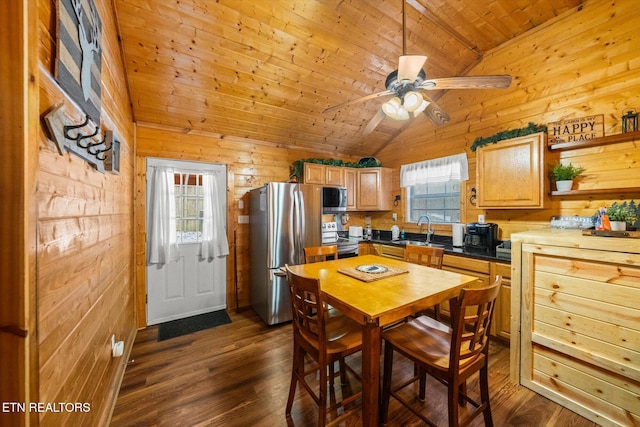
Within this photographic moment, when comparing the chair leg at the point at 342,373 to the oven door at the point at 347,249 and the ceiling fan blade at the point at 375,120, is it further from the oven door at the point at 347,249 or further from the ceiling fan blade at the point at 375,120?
the ceiling fan blade at the point at 375,120

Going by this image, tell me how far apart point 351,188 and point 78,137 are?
140 inches

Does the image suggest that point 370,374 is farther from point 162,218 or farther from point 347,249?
point 162,218

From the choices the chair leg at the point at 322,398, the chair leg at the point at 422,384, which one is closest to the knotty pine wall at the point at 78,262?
the chair leg at the point at 322,398

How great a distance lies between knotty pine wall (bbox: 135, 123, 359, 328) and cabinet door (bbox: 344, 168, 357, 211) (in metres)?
0.81

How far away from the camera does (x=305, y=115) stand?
11.3 ft

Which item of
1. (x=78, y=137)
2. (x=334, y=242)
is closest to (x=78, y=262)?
(x=78, y=137)

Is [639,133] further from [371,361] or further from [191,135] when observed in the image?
[191,135]

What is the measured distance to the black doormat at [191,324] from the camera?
2.79 metres

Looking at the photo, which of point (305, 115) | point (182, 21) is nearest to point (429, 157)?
point (305, 115)

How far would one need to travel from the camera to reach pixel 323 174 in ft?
12.8

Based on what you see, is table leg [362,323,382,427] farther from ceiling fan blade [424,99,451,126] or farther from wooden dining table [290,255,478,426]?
ceiling fan blade [424,99,451,126]

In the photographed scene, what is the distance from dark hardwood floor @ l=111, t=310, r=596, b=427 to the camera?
1.63 meters

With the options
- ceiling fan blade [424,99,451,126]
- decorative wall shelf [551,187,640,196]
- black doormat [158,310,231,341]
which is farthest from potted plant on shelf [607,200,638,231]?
black doormat [158,310,231,341]

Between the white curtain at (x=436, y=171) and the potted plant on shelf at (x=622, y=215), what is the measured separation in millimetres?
1443
